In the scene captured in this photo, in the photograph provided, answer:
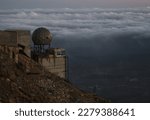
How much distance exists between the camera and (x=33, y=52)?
141 feet

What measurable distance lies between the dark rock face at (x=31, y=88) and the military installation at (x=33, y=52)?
108 cm

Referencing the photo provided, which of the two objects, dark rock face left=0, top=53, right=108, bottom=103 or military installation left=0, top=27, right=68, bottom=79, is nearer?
dark rock face left=0, top=53, right=108, bottom=103

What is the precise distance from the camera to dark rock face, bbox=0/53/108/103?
2958 cm

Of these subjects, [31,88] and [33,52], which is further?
[33,52]

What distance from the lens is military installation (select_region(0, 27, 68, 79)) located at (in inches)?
1390

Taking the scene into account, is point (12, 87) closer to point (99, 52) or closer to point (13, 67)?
point (13, 67)

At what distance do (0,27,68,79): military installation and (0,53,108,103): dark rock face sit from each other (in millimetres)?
1085

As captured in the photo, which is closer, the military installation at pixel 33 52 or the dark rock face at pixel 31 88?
the dark rock face at pixel 31 88

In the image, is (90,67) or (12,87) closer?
(12,87)

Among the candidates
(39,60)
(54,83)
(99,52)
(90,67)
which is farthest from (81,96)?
(99,52)

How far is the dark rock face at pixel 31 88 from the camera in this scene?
97.0 feet

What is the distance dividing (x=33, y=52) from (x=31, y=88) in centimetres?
1173

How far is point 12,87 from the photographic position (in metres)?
30.1

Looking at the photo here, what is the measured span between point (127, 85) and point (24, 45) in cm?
6337
